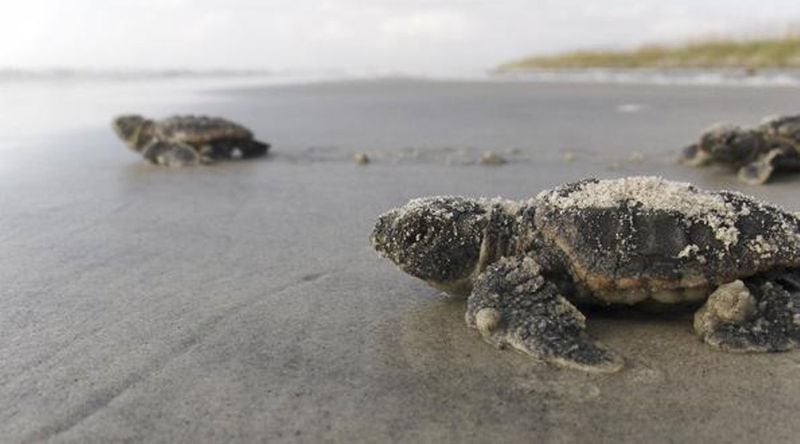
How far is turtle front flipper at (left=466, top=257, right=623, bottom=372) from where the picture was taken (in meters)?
2.79

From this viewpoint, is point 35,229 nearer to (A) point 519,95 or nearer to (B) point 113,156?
(B) point 113,156

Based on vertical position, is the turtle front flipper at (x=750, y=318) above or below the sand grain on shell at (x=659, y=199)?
below

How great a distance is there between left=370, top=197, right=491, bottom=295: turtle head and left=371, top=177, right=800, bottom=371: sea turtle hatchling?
0.07 metres

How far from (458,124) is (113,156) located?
17.0 ft

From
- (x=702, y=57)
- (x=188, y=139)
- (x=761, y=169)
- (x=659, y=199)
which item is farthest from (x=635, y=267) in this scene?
(x=702, y=57)

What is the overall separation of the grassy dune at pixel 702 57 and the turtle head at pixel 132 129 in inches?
967

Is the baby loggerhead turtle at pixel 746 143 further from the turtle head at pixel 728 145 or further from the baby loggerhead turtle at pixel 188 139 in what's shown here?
the baby loggerhead turtle at pixel 188 139

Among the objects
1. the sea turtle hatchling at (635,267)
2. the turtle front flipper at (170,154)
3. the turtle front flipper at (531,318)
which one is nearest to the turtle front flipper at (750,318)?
the sea turtle hatchling at (635,267)

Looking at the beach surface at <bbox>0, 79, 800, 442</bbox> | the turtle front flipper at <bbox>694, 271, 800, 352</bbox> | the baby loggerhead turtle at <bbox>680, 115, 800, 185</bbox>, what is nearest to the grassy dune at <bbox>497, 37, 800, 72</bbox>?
the baby loggerhead turtle at <bbox>680, 115, 800, 185</bbox>

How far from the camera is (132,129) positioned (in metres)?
9.58

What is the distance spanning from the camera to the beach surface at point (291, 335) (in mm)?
2406

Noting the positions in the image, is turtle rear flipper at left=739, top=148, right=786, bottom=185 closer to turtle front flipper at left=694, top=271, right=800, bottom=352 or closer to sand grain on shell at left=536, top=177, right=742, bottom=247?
sand grain on shell at left=536, top=177, right=742, bottom=247

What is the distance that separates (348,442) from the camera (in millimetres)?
2301

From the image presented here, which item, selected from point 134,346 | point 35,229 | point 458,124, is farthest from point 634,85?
point 134,346
